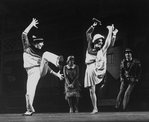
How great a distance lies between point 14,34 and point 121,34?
12.2 feet

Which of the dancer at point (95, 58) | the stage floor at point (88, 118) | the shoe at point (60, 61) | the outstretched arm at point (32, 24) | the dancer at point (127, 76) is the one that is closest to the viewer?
the stage floor at point (88, 118)

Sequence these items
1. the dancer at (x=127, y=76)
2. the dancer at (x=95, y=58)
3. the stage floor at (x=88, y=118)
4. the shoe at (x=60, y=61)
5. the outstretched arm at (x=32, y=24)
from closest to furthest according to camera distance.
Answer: the stage floor at (x=88, y=118)
the dancer at (x=127, y=76)
the dancer at (x=95, y=58)
the shoe at (x=60, y=61)
the outstretched arm at (x=32, y=24)

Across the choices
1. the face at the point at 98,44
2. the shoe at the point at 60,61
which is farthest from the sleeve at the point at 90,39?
the shoe at the point at 60,61

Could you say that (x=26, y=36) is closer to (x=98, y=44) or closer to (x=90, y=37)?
(x=90, y=37)

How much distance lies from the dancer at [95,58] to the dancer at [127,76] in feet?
1.85

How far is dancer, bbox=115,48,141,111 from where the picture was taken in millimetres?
7199

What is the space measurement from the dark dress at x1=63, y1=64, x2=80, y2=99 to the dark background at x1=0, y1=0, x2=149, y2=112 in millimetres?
258

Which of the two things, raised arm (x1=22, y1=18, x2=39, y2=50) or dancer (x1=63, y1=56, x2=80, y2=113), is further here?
raised arm (x1=22, y1=18, x2=39, y2=50)

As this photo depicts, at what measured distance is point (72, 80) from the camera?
7.46 meters

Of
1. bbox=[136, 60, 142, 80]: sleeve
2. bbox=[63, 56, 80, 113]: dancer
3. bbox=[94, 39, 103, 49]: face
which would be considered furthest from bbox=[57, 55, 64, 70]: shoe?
bbox=[136, 60, 142, 80]: sleeve

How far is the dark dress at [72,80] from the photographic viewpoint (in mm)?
7371

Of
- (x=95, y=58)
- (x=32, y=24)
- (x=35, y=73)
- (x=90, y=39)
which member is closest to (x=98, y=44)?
(x=90, y=39)

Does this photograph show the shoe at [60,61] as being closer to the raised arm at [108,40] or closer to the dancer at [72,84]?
the dancer at [72,84]

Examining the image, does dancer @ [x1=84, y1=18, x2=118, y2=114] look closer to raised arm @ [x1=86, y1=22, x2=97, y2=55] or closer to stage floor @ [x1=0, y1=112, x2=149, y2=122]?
raised arm @ [x1=86, y1=22, x2=97, y2=55]
